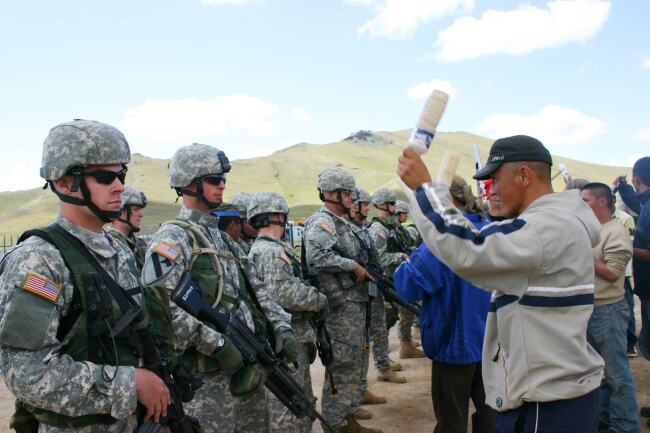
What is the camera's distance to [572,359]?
2344mm

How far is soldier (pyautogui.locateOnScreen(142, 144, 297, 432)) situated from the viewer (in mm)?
3332

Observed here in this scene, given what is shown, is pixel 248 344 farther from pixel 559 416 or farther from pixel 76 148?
pixel 559 416

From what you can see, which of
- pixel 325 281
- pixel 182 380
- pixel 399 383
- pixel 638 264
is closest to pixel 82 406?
pixel 182 380

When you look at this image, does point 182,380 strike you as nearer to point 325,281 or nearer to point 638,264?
point 325,281

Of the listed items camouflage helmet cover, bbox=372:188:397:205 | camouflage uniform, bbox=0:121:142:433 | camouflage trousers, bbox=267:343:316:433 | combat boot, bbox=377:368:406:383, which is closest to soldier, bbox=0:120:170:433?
camouflage uniform, bbox=0:121:142:433

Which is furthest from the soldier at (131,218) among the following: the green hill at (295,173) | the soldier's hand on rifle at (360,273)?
the green hill at (295,173)

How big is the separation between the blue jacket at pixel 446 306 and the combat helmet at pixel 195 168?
1652 millimetres

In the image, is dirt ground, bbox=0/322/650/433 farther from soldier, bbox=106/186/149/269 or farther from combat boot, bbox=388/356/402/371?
soldier, bbox=106/186/149/269

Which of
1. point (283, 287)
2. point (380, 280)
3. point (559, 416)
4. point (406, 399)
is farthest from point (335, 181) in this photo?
point (559, 416)

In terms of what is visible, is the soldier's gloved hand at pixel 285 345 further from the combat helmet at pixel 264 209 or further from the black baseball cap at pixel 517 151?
the black baseball cap at pixel 517 151

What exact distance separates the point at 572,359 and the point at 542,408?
0.89ft

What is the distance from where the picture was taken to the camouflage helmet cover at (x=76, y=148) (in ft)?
8.64

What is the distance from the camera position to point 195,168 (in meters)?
3.93

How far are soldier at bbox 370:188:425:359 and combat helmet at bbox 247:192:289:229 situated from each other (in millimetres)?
3850
